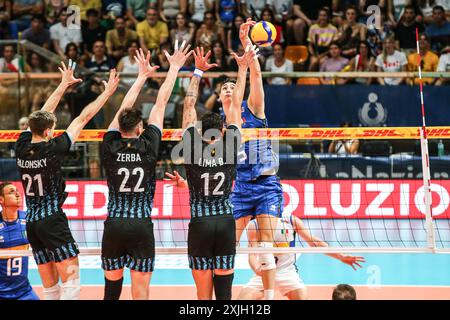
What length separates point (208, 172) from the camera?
7277 mm

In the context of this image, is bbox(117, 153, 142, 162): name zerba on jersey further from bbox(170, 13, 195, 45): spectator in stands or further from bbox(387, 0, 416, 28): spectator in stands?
bbox(387, 0, 416, 28): spectator in stands

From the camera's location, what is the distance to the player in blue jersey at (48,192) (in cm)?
733

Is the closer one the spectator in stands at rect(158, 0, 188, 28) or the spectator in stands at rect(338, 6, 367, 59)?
the spectator in stands at rect(338, 6, 367, 59)

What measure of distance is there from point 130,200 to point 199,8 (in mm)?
11390

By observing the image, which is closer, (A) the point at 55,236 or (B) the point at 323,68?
(A) the point at 55,236

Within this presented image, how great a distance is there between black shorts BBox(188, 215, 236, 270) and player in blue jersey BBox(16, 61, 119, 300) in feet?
3.92

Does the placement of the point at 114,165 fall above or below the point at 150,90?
below

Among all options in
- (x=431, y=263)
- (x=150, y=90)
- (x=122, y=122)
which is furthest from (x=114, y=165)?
(x=150, y=90)

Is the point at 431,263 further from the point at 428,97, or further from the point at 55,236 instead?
the point at 55,236

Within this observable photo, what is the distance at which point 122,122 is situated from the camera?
711 cm

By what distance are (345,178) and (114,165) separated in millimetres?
6979

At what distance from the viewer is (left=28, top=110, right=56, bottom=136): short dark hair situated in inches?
287

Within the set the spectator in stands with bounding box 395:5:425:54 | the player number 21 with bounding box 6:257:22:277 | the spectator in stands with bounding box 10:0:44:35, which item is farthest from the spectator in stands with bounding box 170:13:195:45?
the player number 21 with bounding box 6:257:22:277

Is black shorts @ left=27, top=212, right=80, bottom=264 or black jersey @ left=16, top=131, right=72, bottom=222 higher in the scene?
black jersey @ left=16, top=131, right=72, bottom=222
